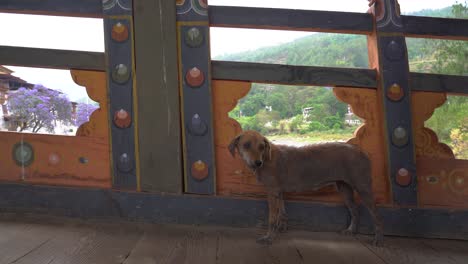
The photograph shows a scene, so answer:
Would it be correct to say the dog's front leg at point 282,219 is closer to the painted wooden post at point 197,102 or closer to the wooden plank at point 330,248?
the wooden plank at point 330,248

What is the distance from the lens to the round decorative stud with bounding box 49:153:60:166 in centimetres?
329

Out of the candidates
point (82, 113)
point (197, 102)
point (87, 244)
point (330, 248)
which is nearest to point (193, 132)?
point (197, 102)

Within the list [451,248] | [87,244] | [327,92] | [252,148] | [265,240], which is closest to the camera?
[87,244]

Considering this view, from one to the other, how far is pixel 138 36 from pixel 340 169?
2.09m

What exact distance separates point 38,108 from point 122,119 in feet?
2.61

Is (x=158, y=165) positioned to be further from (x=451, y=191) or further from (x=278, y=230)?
(x=451, y=191)

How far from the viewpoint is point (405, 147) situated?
10.6 feet

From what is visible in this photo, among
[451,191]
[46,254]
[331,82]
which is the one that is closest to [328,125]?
[331,82]

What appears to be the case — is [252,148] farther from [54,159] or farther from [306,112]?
[54,159]

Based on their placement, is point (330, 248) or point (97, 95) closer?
point (330, 248)

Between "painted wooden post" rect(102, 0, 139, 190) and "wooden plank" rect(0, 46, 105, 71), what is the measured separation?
16 centimetres

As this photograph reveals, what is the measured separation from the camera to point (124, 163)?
322cm

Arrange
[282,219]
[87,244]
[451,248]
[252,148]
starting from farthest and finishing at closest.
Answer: [282,219] → [451,248] → [252,148] → [87,244]

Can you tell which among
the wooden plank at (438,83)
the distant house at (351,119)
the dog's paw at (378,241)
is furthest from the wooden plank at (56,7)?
the dog's paw at (378,241)
